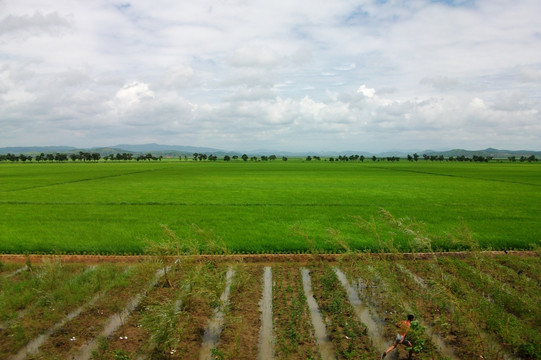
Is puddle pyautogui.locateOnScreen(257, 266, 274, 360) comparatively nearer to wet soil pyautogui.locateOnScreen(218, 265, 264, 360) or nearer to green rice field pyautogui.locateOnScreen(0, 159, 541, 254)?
wet soil pyautogui.locateOnScreen(218, 265, 264, 360)

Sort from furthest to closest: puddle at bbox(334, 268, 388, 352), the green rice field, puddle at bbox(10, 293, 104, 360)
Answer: the green rice field → puddle at bbox(334, 268, 388, 352) → puddle at bbox(10, 293, 104, 360)

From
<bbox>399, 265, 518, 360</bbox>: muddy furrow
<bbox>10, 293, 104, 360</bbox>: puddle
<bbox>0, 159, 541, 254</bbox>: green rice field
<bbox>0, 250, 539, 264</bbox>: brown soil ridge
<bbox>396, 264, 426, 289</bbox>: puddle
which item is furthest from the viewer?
<bbox>0, 159, 541, 254</bbox>: green rice field

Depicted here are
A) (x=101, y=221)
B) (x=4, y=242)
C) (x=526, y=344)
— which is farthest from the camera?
(x=101, y=221)

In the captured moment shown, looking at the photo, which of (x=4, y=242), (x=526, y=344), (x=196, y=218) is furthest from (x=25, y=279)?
(x=526, y=344)

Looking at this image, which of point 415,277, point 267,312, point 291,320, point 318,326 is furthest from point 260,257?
point 415,277

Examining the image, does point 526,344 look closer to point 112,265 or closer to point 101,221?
point 112,265

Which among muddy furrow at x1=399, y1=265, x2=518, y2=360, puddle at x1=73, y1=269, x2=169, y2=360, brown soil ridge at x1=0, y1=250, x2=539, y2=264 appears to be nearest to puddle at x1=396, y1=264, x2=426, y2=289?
brown soil ridge at x1=0, y1=250, x2=539, y2=264

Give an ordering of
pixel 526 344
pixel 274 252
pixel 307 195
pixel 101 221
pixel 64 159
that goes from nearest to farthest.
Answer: pixel 526 344 < pixel 274 252 < pixel 101 221 < pixel 307 195 < pixel 64 159

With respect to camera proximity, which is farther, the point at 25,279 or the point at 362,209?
the point at 362,209
